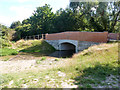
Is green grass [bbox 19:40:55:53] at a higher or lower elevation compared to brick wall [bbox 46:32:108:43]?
lower

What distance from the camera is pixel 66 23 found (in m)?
29.2

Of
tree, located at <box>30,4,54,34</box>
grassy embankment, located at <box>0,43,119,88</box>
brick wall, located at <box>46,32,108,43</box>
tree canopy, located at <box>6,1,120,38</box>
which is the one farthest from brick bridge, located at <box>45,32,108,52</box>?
tree, located at <box>30,4,54,34</box>

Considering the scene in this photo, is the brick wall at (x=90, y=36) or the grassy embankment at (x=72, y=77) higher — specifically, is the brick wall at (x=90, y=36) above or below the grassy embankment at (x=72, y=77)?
above

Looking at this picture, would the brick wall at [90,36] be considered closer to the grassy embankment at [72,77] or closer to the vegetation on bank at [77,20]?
the vegetation on bank at [77,20]

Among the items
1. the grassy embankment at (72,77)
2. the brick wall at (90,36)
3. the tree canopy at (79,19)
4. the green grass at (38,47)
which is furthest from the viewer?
the green grass at (38,47)

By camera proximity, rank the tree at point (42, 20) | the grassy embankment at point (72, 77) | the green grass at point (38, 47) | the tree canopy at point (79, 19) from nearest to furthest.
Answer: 1. the grassy embankment at point (72, 77)
2. the tree canopy at point (79, 19)
3. the green grass at point (38, 47)
4. the tree at point (42, 20)

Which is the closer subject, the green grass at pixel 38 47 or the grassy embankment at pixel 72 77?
the grassy embankment at pixel 72 77

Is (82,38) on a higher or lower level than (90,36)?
lower

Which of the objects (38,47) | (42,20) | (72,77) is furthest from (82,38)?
(42,20)

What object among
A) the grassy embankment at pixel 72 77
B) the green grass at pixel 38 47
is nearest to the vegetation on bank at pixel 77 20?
the green grass at pixel 38 47

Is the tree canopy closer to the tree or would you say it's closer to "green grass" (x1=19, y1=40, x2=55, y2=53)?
the tree

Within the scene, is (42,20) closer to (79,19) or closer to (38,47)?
(79,19)

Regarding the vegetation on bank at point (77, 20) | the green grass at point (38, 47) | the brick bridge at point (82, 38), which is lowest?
the green grass at point (38, 47)

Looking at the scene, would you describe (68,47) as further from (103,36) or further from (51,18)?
(51,18)
